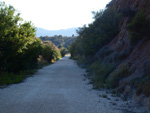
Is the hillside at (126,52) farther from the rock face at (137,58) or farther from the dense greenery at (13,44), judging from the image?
the dense greenery at (13,44)

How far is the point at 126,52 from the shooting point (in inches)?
630

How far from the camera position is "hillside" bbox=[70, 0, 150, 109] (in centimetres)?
997

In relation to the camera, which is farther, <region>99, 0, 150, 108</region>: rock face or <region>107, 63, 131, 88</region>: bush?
<region>107, 63, 131, 88</region>: bush

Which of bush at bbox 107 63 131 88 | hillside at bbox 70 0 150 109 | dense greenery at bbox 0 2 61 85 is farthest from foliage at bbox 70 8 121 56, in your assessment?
bush at bbox 107 63 131 88

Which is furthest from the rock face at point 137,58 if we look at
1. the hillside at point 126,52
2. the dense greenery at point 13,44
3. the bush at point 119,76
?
the dense greenery at point 13,44

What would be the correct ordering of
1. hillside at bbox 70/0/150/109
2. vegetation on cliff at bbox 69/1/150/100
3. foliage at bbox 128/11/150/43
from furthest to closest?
foliage at bbox 128/11/150/43 < vegetation on cliff at bbox 69/1/150/100 < hillside at bbox 70/0/150/109

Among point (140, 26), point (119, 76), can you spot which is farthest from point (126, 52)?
point (119, 76)

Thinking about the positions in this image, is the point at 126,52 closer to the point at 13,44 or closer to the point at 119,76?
the point at 119,76

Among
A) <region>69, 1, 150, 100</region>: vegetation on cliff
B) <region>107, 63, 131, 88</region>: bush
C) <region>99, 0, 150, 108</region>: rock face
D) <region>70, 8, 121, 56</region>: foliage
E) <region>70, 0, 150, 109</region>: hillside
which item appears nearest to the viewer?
<region>99, 0, 150, 108</region>: rock face

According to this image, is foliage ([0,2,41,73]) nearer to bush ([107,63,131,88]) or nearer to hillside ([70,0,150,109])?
hillside ([70,0,150,109])

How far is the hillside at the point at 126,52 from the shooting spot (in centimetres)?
997

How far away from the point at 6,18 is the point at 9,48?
8.12 ft

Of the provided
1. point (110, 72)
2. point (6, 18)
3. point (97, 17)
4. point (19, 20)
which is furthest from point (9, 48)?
point (97, 17)

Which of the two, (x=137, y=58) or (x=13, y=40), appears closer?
(x=137, y=58)
